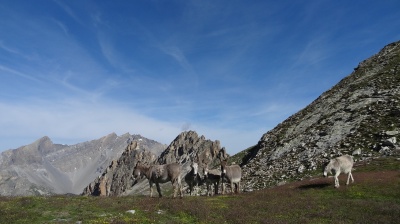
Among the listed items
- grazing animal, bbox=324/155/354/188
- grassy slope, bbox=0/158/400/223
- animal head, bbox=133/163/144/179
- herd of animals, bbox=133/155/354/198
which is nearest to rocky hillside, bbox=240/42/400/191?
herd of animals, bbox=133/155/354/198

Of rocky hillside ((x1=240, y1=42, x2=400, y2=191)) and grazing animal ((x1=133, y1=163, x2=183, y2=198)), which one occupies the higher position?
rocky hillside ((x1=240, y1=42, x2=400, y2=191))

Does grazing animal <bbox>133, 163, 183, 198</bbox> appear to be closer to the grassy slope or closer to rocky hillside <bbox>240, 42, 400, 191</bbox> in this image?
the grassy slope

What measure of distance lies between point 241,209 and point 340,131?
42.0 metres

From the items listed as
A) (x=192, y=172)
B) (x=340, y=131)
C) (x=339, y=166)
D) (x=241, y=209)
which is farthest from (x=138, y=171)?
(x=340, y=131)

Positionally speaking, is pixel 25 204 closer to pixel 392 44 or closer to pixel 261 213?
pixel 261 213

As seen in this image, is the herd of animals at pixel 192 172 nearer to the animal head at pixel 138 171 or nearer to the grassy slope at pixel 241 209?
the animal head at pixel 138 171

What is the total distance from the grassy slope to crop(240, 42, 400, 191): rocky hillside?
20.1 m

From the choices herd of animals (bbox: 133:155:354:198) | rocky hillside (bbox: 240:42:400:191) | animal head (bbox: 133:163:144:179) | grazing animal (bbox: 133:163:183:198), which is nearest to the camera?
grazing animal (bbox: 133:163:183:198)

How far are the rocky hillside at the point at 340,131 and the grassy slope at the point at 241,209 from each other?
20077 millimetres

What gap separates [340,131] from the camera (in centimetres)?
6066

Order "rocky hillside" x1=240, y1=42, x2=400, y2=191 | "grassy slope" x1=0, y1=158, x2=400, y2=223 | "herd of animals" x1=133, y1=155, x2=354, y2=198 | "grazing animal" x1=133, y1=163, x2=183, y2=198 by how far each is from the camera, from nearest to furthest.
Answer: "grassy slope" x1=0, y1=158, x2=400, y2=223 < "grazing animal" x1=133, y1=163, x2=183, y2=198 < "herd of animals" x1=133, y1=155, x2=354, y2=198 < "rocky hillside" x1=240, y1=42, x2=400, y2=191

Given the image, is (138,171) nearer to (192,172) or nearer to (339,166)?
(192,172)

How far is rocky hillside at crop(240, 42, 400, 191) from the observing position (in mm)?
52812

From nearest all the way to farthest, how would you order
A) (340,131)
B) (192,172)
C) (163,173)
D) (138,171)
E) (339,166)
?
1. (163,173)
2. (138,171)
3. (192,172)
4. (339,166)
5. (340,131)
